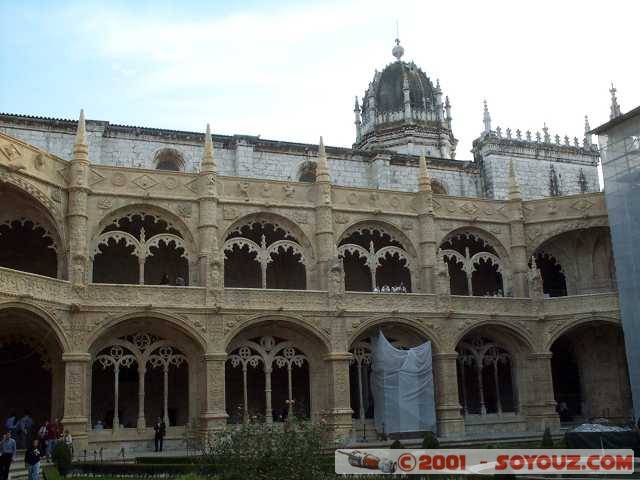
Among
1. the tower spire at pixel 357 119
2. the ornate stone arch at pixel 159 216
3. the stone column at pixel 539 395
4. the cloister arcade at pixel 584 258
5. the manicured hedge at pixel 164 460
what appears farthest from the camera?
the tower spire at pixel 357 119

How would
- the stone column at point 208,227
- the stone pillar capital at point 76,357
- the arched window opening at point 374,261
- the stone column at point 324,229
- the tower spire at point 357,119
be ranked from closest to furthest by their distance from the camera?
the stone pillar capital at point 76,357 → the stone column at point 208,227 → the stone column at point 324,229 → the arched window opening at point 374,261 → the tower spire at point 357,119

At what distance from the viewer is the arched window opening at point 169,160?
3972cm

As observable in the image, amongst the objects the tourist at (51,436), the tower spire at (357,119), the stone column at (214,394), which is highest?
the tower spire at (357,119)

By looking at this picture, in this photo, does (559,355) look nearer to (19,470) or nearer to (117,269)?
(117,269)

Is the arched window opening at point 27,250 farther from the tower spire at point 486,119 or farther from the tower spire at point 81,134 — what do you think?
the tower spire at point 486,119

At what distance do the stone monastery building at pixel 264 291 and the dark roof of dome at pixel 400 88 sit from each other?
40.3ft

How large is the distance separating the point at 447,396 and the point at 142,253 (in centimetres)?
1415

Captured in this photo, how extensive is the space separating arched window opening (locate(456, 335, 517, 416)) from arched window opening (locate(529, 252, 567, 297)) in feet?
15.4

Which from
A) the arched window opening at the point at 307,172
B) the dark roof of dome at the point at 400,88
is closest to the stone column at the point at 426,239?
the arched window opening at the point at 307,172

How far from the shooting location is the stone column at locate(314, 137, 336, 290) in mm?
32500

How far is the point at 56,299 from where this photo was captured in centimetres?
2745

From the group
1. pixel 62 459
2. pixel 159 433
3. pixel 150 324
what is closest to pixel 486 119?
pixel 150 324

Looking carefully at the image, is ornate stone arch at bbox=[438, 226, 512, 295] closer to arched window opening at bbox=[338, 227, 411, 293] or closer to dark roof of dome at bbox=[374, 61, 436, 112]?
arched window opening at bbox=[338, 227, 411, 293]

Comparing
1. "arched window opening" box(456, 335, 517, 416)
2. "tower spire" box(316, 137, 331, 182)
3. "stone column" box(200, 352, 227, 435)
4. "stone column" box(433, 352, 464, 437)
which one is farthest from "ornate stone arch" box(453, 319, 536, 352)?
"stone column" box(200, 352, 227, 435)
